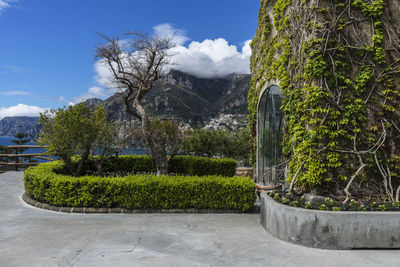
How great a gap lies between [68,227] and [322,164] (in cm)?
496

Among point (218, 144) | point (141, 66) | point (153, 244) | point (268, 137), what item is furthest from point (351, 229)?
point (218, 144)

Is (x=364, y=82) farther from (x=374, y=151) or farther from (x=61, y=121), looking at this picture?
(x=61, y=121)

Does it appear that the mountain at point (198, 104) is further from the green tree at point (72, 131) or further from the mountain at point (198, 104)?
the green tree at point (72, 131)

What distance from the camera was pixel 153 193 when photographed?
21.4 ft

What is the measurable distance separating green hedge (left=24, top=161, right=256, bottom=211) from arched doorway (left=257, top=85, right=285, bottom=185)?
2.63 metres

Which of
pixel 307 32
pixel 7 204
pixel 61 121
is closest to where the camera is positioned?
pixel 307 32

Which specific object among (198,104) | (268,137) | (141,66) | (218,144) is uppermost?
(198,104)

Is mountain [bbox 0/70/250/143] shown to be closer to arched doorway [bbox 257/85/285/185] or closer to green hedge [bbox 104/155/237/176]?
green hedge [bbox 104/155/237/176]

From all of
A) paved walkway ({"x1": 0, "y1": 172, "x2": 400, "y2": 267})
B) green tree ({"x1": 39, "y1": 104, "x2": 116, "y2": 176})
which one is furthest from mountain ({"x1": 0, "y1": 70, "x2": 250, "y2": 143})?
paved walkway ({"x1": 0, "y1": 172, "x2": 400, "y2": 267})

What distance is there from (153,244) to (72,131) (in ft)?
21.0

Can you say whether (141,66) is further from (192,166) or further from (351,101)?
(351,101)

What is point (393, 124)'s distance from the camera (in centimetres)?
538

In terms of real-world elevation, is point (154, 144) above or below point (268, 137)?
below

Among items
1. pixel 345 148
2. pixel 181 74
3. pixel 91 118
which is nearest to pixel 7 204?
pixel 91 118
